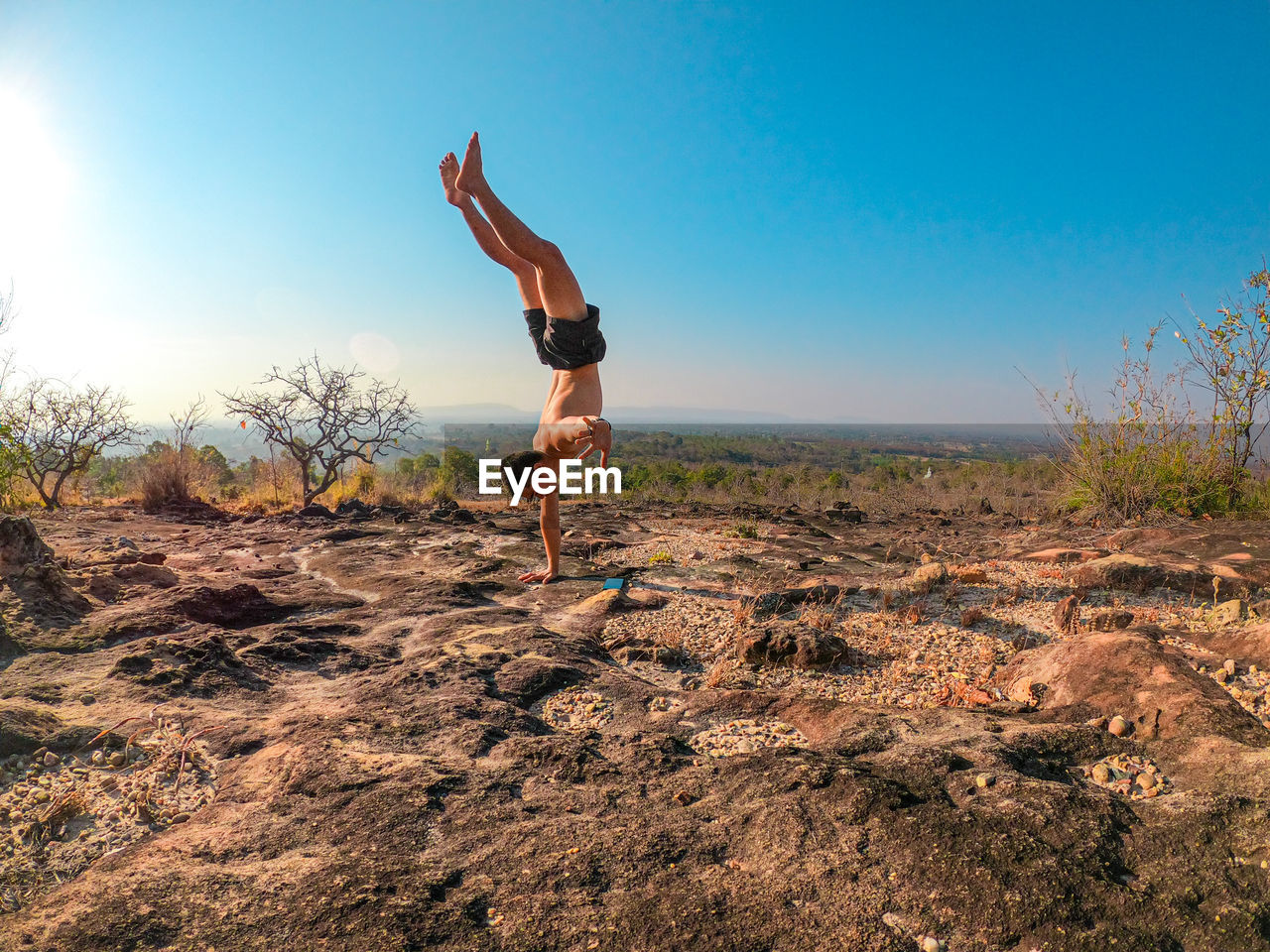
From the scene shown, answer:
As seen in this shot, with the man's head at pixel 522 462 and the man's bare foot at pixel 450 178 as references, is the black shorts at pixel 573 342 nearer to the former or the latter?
the man's head at pixel 522 462

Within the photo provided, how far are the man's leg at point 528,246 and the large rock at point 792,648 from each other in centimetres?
232

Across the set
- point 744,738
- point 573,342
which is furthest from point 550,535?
point 744,738

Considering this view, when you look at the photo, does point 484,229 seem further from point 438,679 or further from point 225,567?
point 225,567

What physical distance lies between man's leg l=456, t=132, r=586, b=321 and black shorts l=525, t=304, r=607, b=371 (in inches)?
3.7

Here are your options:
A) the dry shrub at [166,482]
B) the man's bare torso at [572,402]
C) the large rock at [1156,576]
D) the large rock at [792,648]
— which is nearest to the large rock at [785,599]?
the large rock at [792,648]

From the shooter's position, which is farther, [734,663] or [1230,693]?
[734,663]

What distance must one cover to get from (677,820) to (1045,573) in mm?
4282

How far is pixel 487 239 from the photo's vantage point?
4492mm

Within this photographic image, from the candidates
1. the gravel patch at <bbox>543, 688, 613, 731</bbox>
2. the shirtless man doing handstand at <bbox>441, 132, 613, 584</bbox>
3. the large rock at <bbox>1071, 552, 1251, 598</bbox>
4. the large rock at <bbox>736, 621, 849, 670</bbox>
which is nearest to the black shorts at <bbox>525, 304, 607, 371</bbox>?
the shirtless man doing handstand at <bbox>441, 132, 613, 584</bbox>

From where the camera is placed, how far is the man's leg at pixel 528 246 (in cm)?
371

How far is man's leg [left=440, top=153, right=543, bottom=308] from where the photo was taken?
14.0ft

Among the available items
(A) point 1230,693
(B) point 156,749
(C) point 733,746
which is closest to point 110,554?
(B) point 156,749

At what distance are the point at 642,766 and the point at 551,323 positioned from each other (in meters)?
2.90

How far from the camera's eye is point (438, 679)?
9.76 feet
